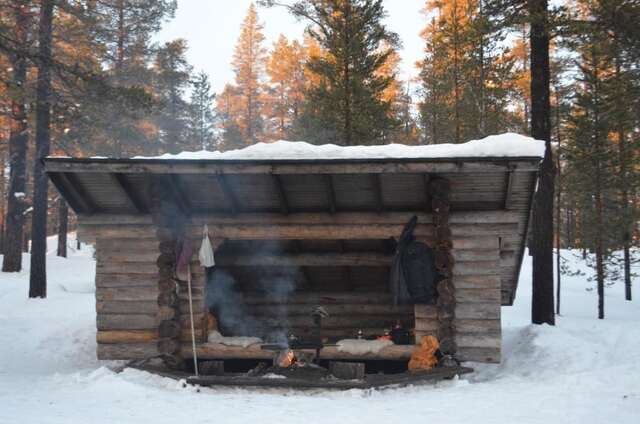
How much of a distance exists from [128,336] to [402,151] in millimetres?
5514

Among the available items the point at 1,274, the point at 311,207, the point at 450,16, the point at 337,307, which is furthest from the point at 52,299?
the point at 450,16

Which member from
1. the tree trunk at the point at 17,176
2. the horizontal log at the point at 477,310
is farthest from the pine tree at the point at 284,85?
the horizontal log at the point at 477,310

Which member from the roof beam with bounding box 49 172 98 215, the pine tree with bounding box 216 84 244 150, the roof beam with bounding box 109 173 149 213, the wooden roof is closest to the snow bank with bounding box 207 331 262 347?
the wooden roof

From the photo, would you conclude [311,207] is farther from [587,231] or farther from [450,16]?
[450,16]

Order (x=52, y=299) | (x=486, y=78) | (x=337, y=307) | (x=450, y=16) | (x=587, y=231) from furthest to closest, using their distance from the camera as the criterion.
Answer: (x=450, y=16) < (x=486, y=78) < (x=587, y=231) < (x=52, y=299) < (x=337, y=307)

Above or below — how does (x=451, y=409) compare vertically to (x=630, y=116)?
below

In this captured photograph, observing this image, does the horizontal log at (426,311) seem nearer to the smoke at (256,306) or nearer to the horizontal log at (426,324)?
the horizontal log at (426,324)

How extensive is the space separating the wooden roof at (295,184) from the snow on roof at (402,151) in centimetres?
15

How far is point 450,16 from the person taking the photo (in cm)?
2655

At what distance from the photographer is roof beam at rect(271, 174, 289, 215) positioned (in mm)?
8492

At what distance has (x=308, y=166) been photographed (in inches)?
317

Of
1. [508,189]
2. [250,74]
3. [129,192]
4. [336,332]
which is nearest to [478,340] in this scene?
[508,189]

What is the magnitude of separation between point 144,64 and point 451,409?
26.3m

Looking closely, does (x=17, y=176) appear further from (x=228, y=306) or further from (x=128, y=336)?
(x=128, y=336)
